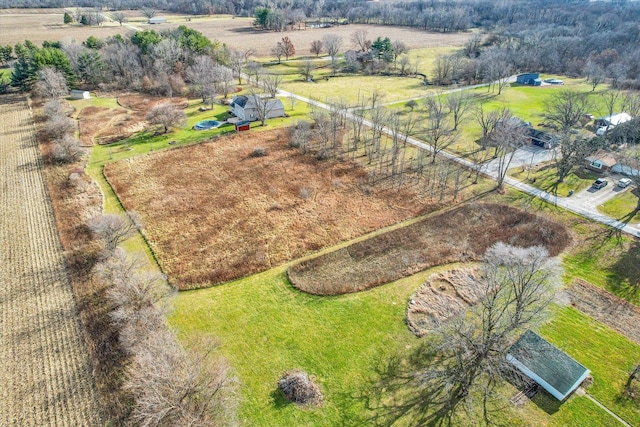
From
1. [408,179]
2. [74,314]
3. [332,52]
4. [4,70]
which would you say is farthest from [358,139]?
[4,70]

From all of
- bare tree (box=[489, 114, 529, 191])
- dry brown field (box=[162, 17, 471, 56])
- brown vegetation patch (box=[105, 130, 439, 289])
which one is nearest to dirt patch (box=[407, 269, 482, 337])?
brown vegetation patch (box=[105, 130, 439, 289])

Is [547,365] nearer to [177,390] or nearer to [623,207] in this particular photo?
[177,390]

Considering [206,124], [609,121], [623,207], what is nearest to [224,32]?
[206,124]

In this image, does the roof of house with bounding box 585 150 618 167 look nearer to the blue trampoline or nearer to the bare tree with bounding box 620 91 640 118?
the bare tree with bounding box 620 91 640 118

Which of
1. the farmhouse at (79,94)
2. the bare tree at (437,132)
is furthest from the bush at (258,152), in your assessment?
the farmhouse at (79,94)

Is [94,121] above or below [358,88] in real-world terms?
below

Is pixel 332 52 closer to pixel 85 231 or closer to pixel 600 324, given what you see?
pixel 85 231

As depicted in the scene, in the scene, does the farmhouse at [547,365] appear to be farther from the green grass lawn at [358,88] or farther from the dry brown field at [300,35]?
the dry brown field at [300,35]
